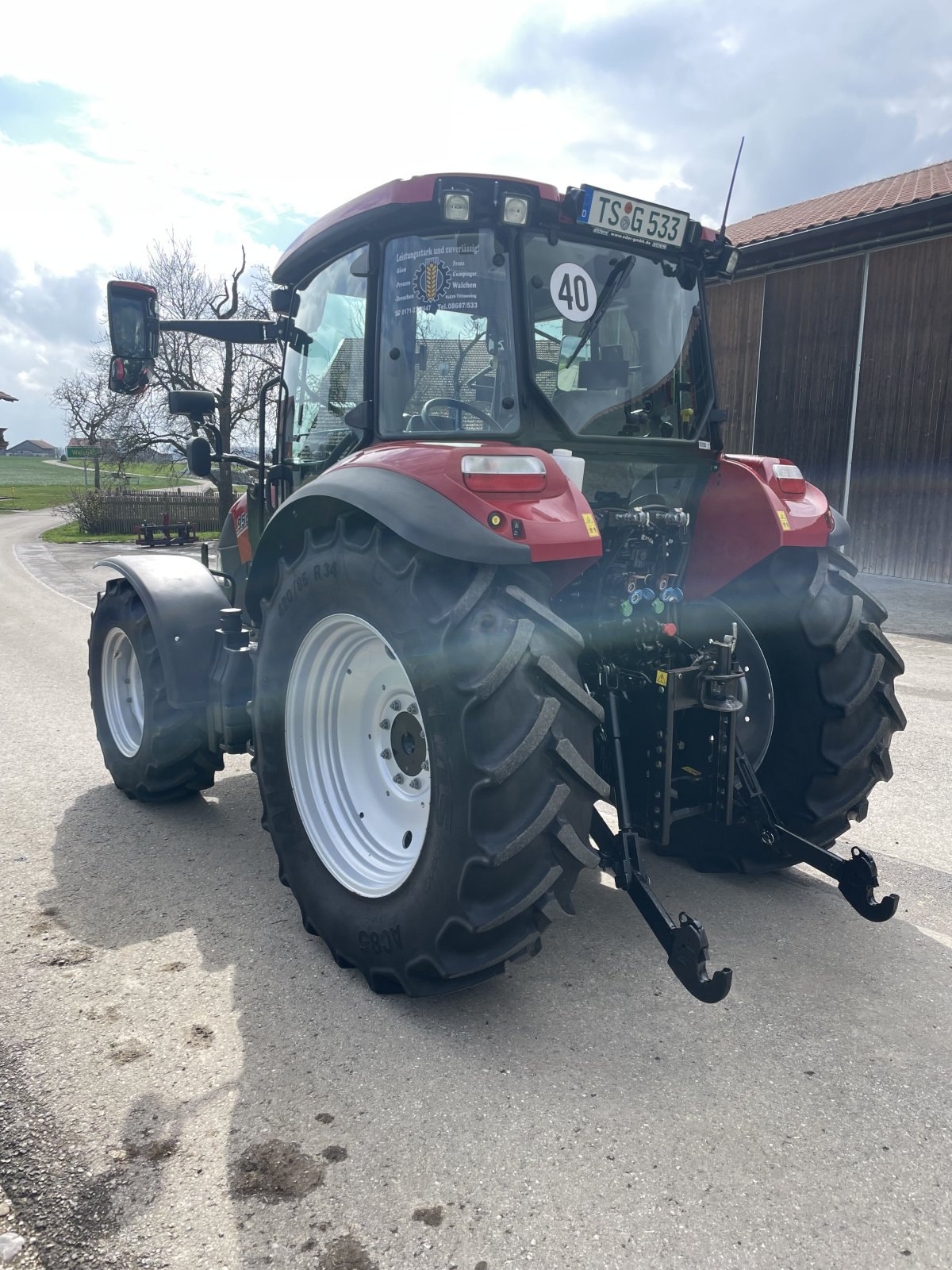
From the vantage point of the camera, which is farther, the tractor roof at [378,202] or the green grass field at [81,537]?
the green grass field at [81,537]

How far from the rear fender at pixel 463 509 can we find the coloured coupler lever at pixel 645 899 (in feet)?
1.89

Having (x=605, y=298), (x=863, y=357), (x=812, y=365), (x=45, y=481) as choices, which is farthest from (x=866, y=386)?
(x=45, y=481)

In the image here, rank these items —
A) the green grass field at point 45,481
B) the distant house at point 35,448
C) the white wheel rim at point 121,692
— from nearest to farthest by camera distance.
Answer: the white wheel rim at point 121,692 < the green grass field at point 45,481 < the distant house at point 35,448

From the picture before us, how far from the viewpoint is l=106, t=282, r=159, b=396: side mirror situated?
3.75 meters

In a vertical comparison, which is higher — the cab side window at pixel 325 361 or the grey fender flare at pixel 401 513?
the cab side window at pixel 325 361

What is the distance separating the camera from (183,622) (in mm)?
3871

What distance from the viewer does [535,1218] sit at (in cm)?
183

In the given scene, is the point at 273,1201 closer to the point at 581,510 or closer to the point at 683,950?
the point at 683,950

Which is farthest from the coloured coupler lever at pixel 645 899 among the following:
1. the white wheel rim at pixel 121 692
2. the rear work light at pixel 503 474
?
the white wheel rim at pixel 121 692

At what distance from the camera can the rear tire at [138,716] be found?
154 inches

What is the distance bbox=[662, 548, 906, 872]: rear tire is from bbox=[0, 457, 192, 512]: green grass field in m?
28.0

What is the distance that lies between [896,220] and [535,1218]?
1375 centimetres

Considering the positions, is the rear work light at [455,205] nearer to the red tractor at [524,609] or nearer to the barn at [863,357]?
the red tractor at [524,609]

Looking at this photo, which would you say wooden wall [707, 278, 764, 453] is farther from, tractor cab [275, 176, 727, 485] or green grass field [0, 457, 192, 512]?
green grass field [0, 457, 192, 512]
